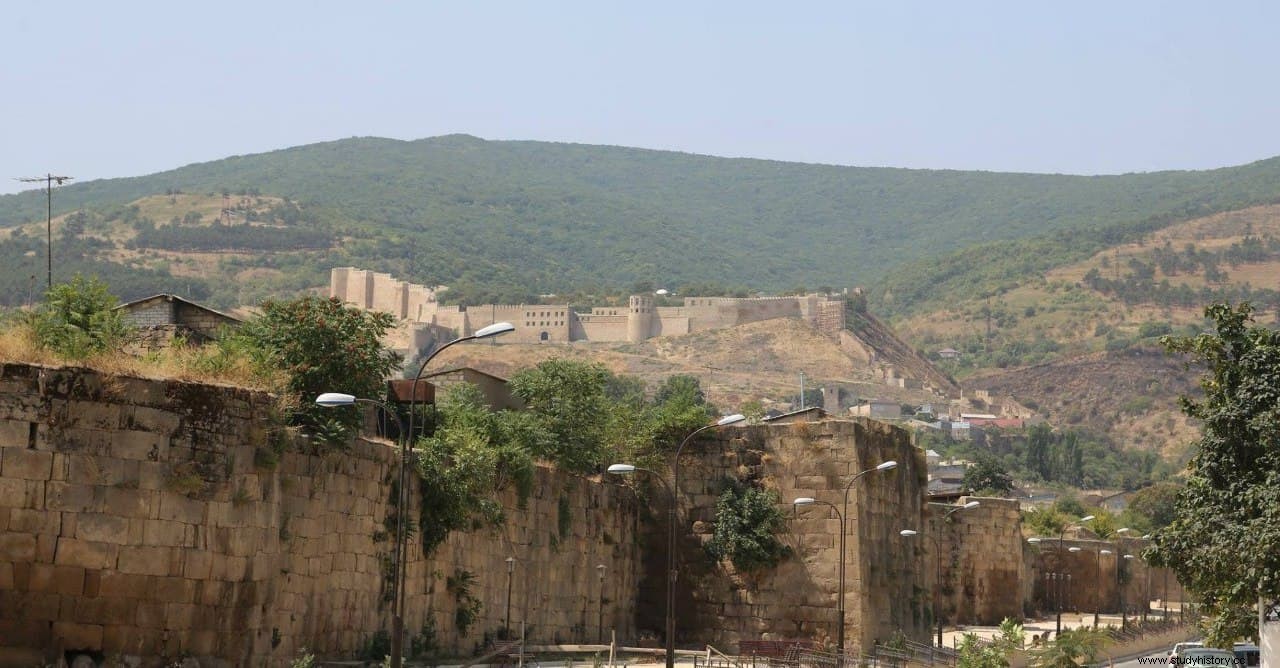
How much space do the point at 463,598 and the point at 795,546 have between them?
7.56 meters

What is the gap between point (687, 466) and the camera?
37219 millimetres

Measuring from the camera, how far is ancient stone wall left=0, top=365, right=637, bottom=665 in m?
20.4

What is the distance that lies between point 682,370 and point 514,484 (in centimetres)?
16075

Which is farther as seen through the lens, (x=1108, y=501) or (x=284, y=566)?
(x=1108, y=501)

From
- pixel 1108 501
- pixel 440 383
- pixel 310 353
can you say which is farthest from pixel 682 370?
pixel 310 353

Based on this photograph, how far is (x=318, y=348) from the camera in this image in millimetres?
29047

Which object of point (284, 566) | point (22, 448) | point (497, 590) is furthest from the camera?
point (497, 590)

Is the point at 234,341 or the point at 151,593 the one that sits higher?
the point at 234,341

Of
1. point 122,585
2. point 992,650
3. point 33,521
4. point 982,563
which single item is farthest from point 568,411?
point 982,563

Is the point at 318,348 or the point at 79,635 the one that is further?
the point at 318,348

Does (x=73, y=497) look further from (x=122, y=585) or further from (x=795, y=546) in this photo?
(x=795, y=546)

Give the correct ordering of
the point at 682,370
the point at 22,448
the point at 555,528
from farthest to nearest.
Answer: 1. the point at 682,370
2. the point at 555,528
3. the point at 22,448

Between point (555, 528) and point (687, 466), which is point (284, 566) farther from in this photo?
point (687, 466)

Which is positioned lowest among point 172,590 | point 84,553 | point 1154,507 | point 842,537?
point 1154,507
